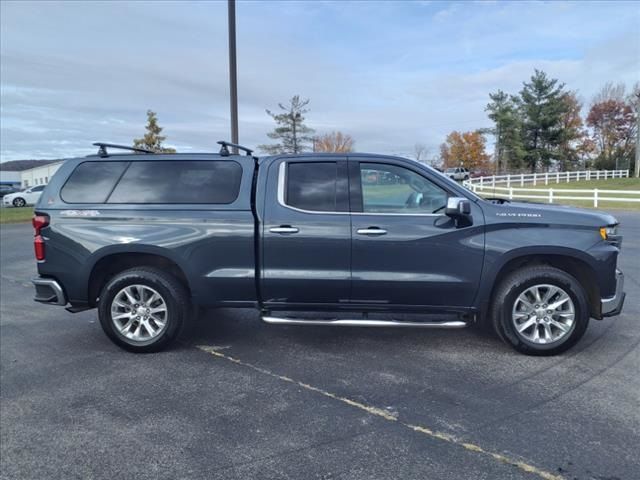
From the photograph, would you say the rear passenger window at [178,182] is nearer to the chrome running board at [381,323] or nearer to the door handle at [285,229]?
the door handle at [285,229]

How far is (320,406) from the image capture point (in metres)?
3.52

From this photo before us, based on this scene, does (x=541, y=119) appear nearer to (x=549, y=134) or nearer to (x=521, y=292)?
(x=549, y=134)

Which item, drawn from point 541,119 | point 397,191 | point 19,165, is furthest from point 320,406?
point 19,165

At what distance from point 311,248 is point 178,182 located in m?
1.52

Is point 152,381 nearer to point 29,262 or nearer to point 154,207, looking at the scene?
point 154,207

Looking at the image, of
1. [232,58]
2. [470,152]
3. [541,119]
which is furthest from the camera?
[470,152]

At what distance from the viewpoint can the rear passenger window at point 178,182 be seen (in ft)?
15.3

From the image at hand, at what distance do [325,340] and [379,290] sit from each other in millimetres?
964

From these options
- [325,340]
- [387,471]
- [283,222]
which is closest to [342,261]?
[283,222]

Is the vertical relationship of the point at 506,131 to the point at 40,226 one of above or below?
above

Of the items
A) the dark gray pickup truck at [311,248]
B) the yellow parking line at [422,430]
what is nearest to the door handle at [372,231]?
the dark gray pickup truck at [311,248]

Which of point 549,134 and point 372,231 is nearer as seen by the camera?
point 372,231

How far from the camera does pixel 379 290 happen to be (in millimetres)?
4414

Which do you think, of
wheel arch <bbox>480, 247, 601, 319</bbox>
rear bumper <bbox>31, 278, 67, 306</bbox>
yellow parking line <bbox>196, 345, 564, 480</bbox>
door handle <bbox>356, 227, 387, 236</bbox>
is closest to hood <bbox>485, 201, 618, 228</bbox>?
wheel arch <bbox>480, 247, 601, 319</bbox>
